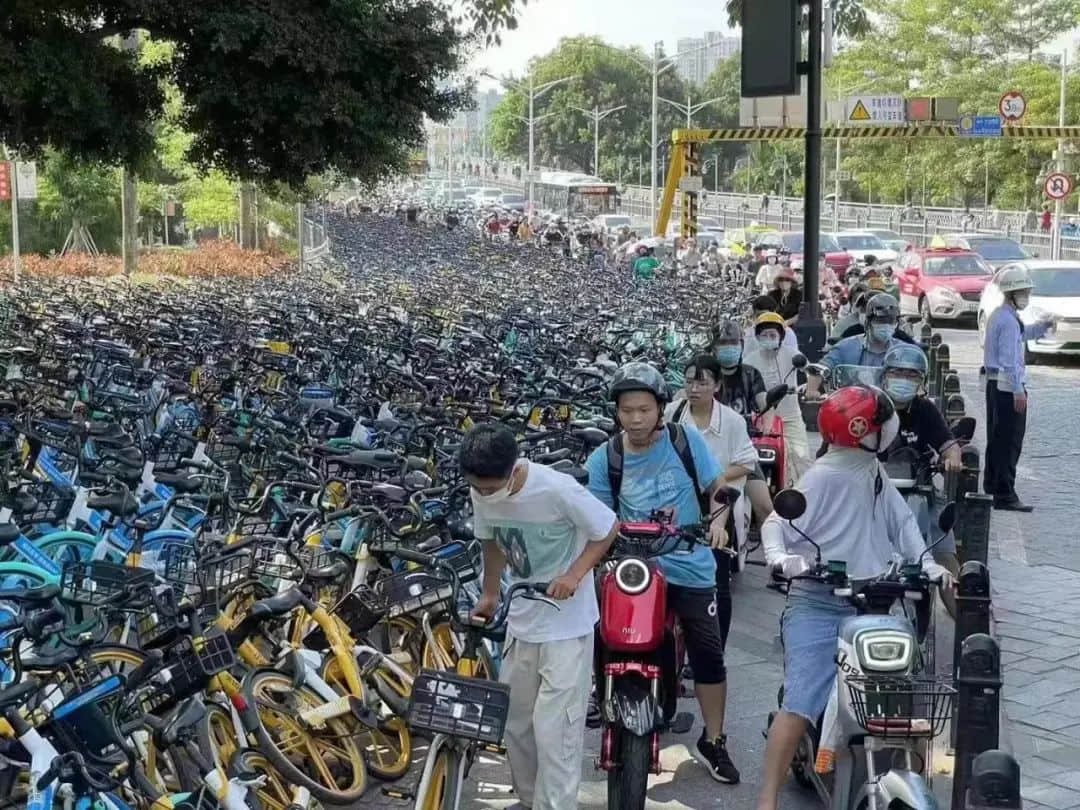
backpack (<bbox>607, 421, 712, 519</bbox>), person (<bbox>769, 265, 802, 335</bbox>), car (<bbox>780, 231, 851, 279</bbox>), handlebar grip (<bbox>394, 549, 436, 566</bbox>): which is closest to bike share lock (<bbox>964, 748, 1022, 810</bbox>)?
backpack (<bbox>607, 421, 712, 519</bbox>)

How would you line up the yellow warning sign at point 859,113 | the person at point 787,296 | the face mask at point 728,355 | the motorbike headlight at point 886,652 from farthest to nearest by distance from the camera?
the yellow warning sign at point 859,113
the person at point 787,296
the face mask at point 728,355
the motorbike headlight at point 886,652

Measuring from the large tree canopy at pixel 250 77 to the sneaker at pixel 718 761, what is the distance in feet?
25.2

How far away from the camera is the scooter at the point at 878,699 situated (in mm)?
3932

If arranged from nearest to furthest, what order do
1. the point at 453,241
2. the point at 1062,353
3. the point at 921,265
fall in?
the point at 1062,353, the point at 921,265, the point at 453,241

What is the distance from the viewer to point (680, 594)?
5.48 meters

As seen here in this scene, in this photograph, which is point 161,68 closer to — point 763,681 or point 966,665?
point 763,681

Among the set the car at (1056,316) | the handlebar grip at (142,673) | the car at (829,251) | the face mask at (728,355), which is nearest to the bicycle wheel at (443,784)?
the handlebar grip at (142,673)

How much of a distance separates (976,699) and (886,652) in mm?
338

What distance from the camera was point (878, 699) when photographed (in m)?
3.95

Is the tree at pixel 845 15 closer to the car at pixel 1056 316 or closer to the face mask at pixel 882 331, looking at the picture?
the car at pixel 1056 316

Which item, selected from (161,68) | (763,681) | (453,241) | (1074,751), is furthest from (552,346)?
(453,241)

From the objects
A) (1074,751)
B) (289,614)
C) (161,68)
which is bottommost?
(1074,751)

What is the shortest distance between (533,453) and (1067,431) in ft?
28.6

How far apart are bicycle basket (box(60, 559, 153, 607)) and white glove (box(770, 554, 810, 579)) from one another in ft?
6.65
